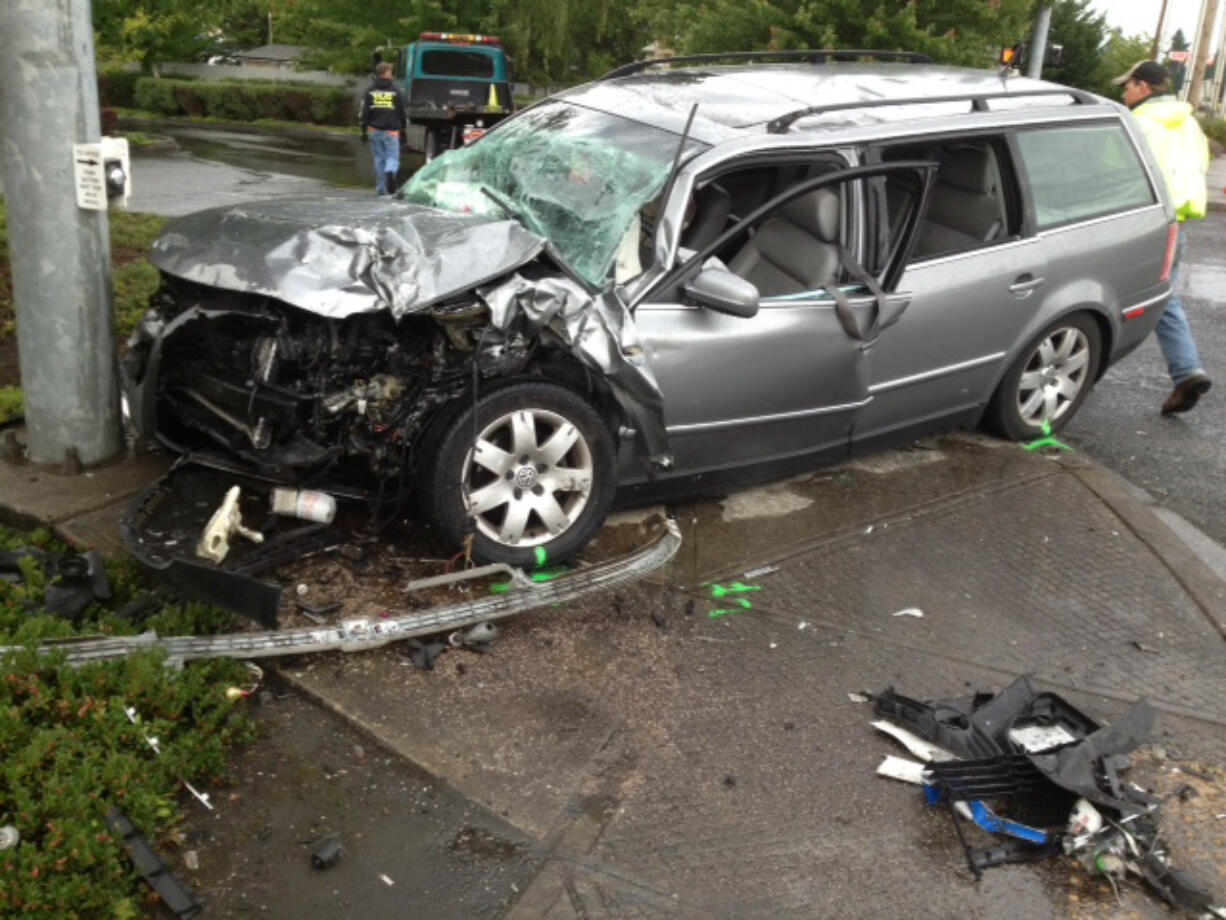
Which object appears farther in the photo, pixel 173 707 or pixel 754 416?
pixel 754 416

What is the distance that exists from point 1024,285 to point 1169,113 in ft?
7.56

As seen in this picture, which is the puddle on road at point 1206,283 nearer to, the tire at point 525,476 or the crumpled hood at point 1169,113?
the crumpled hood at point 1169,113

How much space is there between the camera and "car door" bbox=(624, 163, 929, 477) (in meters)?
4.72

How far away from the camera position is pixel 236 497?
4.35 metres

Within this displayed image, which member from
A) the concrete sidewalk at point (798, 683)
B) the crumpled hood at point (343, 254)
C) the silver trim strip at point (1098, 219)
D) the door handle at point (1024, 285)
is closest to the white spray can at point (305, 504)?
the concrete sidewalk at point (798, 683)

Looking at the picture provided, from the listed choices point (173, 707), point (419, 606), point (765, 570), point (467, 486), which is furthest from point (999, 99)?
point (173, 707)

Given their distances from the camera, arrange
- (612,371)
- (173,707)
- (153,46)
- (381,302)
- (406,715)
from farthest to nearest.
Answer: (153,46) → (612,371) → (381,302) → (406,715) → (173,707)

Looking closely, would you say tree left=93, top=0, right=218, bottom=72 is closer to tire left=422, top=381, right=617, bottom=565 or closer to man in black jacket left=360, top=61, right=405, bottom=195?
man in black jacket left=360, top=61, right=405, bottom=195

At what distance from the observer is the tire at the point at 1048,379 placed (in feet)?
19.9

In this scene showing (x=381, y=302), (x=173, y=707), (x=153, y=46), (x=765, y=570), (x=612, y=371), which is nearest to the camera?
(x=173, y=707)

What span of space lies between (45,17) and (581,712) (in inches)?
128

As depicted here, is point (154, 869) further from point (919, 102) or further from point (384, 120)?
point (384, 120)

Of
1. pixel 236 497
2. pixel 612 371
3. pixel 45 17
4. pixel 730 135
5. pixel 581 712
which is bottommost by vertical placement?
pixel 581 712

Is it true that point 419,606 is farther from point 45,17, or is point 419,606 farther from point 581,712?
point 45,17
